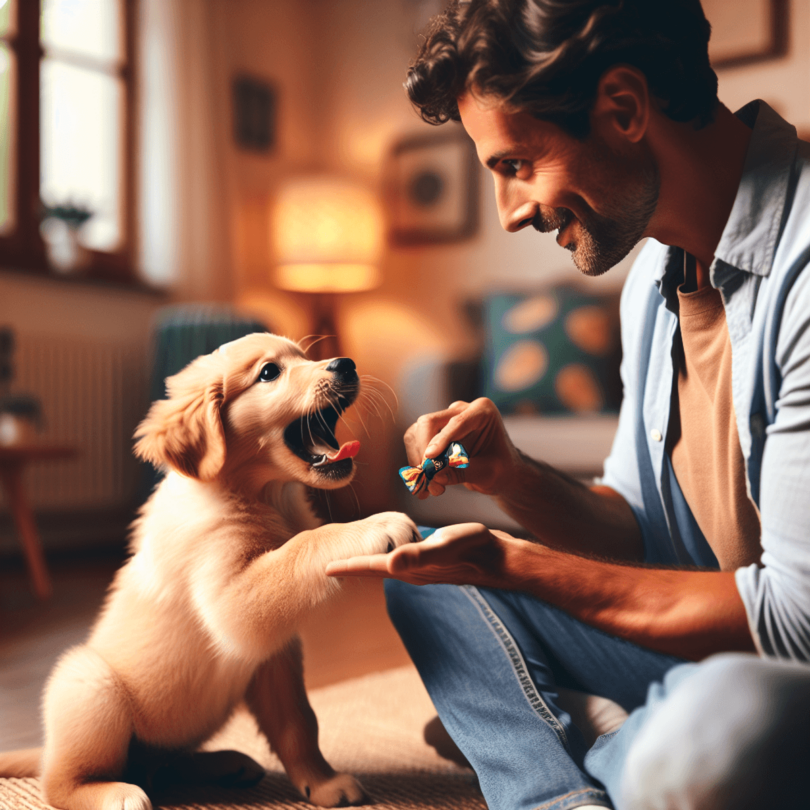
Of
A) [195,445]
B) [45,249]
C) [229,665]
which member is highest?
[45,249]

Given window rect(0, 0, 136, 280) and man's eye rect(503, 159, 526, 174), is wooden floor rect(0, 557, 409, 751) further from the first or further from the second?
window rect(0, 0, 136, 280)

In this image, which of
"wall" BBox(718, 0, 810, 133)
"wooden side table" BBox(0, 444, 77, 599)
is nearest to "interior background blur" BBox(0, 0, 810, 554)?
"wall" BBox(718, 0, 810, 133)

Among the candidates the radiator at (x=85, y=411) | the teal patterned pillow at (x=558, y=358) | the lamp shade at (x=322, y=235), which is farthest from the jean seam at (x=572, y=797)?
the lamp shade at (x=322, y=235)

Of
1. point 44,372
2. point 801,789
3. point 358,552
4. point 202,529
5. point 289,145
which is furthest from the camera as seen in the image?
point 289,145

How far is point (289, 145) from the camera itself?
15.6ft

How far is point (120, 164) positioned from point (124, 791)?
Result: 3.61 meters

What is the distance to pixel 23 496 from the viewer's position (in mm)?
2852

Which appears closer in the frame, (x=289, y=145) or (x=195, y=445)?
(x=195, y=445)

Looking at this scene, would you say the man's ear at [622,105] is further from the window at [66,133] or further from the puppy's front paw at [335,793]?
the window at [66,133]

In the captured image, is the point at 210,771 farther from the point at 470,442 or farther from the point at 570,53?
the point at 570,53

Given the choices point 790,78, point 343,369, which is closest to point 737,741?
point 343,369

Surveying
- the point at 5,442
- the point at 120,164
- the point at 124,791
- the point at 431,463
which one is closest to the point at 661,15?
the point at 431,463

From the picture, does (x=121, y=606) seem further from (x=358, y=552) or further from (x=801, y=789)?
(x=801, y=789)

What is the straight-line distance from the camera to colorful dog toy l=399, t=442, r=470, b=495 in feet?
3.47
